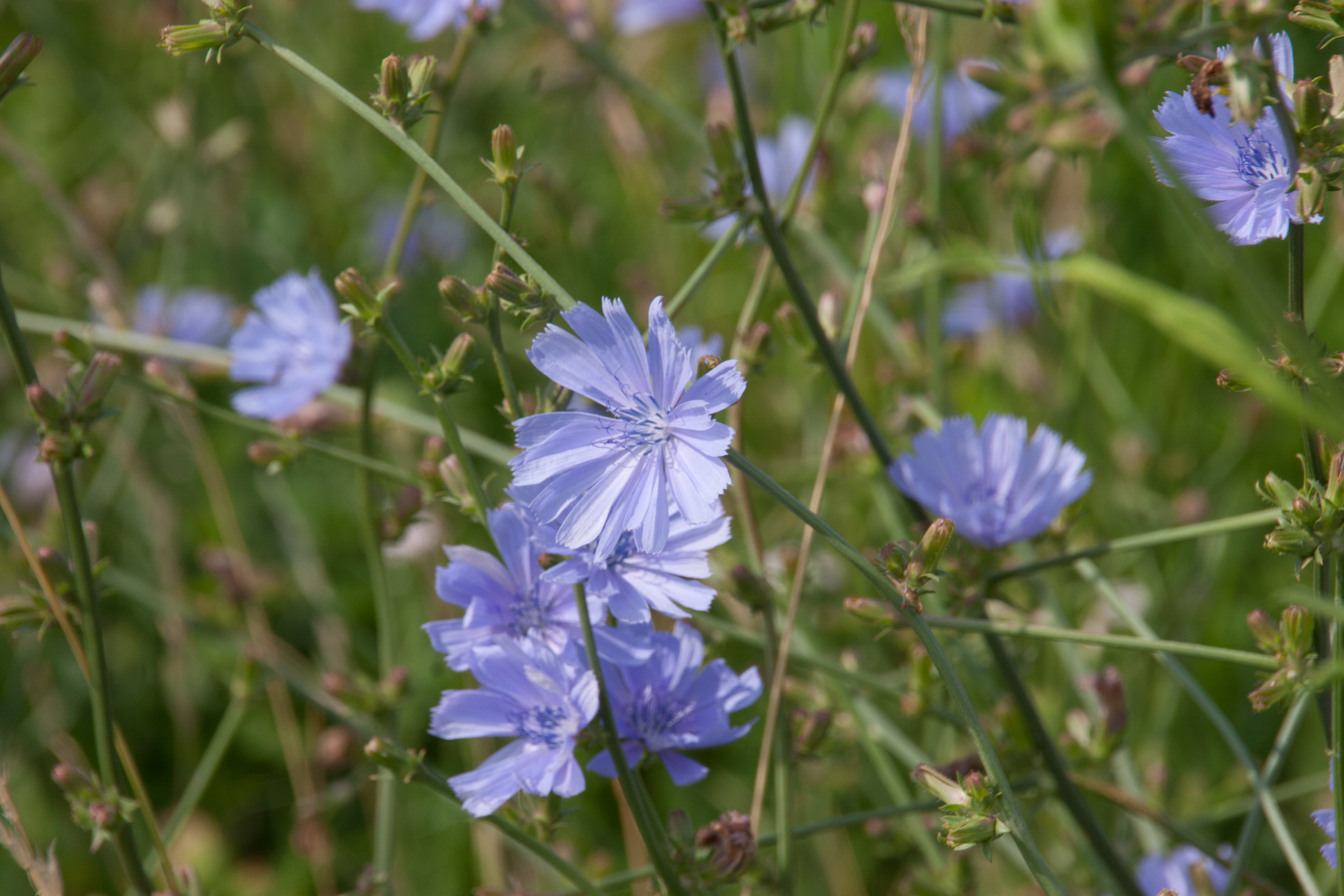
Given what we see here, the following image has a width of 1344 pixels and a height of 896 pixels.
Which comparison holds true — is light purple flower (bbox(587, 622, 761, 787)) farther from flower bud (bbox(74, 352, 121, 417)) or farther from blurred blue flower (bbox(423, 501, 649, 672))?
flower bud (bbox(74, 352, 121, 417))

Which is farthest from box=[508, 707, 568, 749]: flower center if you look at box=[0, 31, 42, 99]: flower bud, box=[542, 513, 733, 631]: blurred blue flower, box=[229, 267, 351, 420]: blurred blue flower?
box=[0, 31, 42, 99]: flower bud

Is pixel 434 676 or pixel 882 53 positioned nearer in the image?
pixel 434 676

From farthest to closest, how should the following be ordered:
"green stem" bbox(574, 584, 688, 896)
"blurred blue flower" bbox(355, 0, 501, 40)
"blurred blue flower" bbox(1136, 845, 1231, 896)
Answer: "blurred blue flower" bbox(355, 0, 501, 40) → "blurred blue flower" bbox(1136, 845, 1231, 896) → "green stem" bbox(574, 584, 688, 896)

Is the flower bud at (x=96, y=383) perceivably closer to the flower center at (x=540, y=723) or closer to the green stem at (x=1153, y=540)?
the flower center at (x=540, y=723)

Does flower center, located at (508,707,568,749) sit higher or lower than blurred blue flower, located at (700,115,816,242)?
lower

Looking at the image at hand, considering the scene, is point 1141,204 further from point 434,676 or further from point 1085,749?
point 434,676

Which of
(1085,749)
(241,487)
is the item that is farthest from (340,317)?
(1085,749)

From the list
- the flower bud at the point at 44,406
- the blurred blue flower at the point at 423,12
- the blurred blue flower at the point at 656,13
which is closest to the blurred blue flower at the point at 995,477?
the flower bud at the point at 44,406
